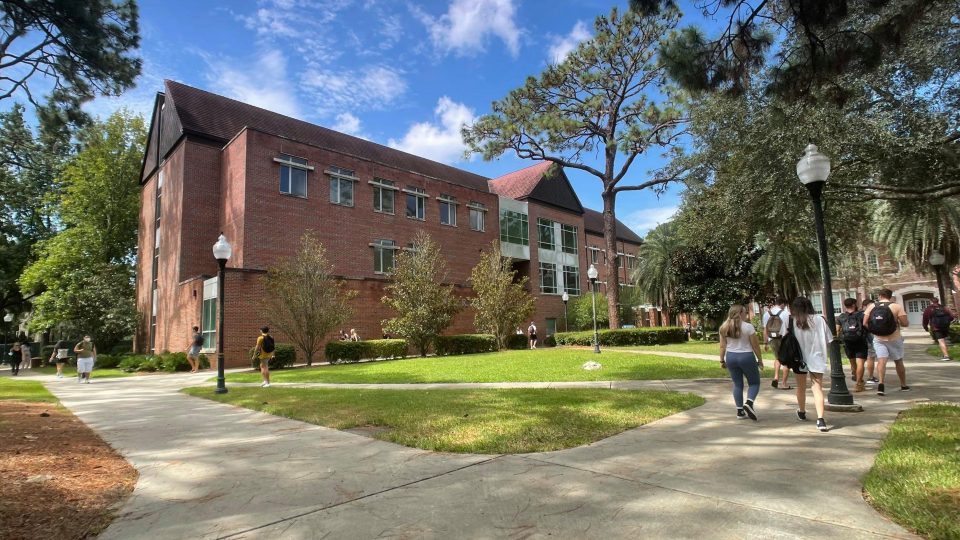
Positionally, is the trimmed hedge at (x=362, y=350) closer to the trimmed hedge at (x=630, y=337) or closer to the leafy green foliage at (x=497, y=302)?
the leafy green foliage at (x=497, y=302)

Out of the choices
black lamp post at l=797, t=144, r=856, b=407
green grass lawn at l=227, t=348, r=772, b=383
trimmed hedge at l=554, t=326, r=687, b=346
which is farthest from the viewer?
trimmed hedge at l=554, t=326, r=687, b=346

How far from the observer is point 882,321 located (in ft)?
28.5

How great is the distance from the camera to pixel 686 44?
831 centimetres

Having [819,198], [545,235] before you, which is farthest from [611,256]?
[819,198]

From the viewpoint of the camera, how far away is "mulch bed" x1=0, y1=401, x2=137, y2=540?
11.9 ft

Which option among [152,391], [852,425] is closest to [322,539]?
[852,425]

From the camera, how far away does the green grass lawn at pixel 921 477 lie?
3252 mm

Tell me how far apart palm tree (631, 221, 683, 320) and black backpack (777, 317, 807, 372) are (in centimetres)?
3233

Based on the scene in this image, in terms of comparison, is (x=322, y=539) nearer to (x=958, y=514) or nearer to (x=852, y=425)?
(x=958, y=514)

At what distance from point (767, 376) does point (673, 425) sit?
6.46 meters

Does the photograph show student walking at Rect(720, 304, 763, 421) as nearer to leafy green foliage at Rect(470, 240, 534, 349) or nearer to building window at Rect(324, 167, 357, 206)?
leafy green foliage at Rect(470, 240, 534, 349)

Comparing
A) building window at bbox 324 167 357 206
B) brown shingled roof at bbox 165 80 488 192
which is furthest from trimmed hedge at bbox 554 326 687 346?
brown shingled roof at bbox 165 80 488 192

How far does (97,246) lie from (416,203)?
21753 mm

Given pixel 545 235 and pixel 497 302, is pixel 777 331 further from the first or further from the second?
pixel 545 235
